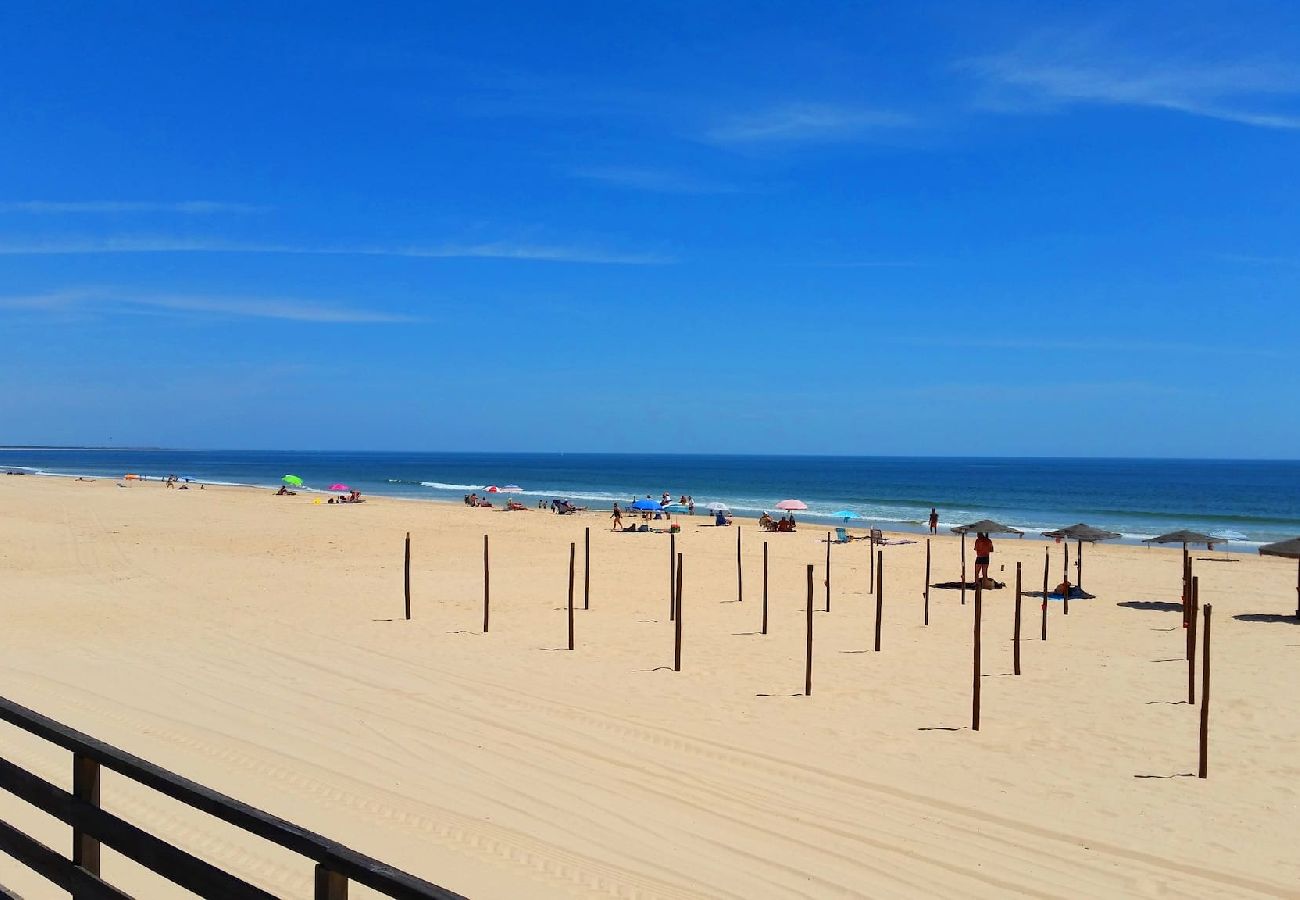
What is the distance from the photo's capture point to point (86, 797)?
3.03 meters

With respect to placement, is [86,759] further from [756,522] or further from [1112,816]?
[756,522]

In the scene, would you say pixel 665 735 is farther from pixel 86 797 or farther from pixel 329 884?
pixel 329 884

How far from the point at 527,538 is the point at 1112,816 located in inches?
992

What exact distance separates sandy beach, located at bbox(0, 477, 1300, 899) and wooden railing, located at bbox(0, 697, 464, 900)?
2.66 meters

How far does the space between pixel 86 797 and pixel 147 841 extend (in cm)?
46

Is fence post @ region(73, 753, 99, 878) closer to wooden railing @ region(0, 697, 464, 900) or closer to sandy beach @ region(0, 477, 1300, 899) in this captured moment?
wooden railing @ region(0, 697, 464, 900)

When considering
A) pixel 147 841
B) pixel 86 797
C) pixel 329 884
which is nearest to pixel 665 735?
pixel 86 797

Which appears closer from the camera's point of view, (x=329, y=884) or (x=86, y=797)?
(x=329, y=884)

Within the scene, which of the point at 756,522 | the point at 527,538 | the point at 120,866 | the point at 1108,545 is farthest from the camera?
the point at 756,522

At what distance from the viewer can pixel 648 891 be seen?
585 cm

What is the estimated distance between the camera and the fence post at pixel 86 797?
302 centimetres

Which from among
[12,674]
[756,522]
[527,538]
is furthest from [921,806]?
[756,522]

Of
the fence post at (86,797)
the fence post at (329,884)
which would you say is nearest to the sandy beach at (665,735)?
the fence post at (86,797)

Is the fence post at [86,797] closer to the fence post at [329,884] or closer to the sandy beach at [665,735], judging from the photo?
the fence post at [329,884]
